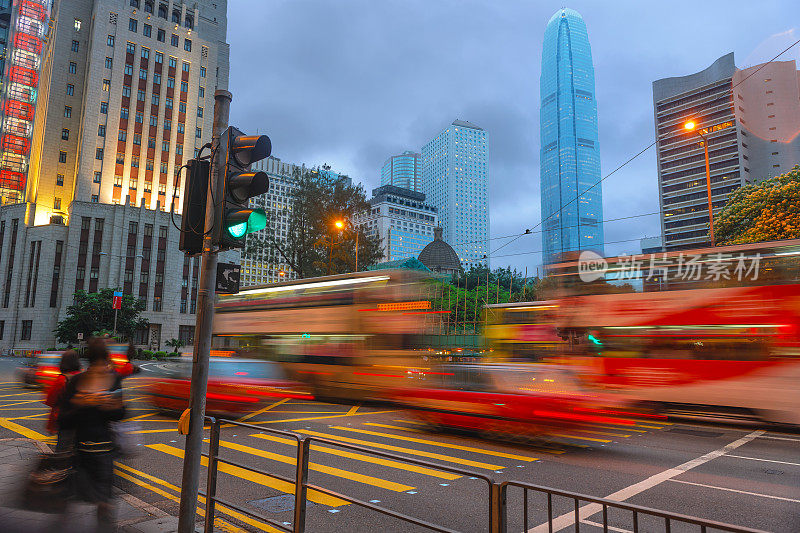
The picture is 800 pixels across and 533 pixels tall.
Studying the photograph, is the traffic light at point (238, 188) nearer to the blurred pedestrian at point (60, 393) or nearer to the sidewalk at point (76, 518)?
the blurred pedestrian at point (60, 393)

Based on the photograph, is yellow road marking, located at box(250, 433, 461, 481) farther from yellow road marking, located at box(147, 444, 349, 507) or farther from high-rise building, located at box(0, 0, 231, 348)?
high-rise building, located at box(0, 0, 231, 348)

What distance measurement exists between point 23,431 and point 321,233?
2816 centimetres

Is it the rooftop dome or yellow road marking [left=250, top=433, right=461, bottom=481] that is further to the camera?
the rooftop dome

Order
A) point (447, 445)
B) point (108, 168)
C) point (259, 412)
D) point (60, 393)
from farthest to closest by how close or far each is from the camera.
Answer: point (108, 168) < point (259, 412) < point (447, 445) < point (60, 393)

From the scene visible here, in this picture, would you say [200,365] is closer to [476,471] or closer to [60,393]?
[60,393]

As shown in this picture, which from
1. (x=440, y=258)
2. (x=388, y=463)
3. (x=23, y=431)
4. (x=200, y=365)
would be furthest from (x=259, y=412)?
(x=440, y=258)

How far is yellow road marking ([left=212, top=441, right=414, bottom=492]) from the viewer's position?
22.8ft

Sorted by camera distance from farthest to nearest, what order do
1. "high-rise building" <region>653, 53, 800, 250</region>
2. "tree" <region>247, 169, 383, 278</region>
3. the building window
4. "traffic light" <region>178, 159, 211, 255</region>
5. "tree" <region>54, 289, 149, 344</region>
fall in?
"high-rise building" <region>653, 53, 800, 250</region>, the building window, "tree" <region>54, 289, 149, 344</region>, "tree" <region>247, 169, 383, 278</region>, "traffic light" <region>178, 159, 211, 255</region>

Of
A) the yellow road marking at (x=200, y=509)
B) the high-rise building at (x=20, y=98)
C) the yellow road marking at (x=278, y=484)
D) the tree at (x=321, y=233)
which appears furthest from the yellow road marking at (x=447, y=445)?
the high-rise building at (x=20, y=98)

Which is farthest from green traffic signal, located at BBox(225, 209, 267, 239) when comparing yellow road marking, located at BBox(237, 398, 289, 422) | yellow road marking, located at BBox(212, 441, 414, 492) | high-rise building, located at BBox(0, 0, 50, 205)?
high-rise building, located at BBox(0, 0, 50, 205)

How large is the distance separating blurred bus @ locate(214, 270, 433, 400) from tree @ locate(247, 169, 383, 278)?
841 inches

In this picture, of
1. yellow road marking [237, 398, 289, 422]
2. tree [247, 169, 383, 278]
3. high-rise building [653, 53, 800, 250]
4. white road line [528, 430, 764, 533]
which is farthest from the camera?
high-rise building [653, 53, 800, 250]

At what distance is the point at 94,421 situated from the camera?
16.7 ft

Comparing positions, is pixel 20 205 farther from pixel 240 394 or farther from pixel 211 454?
pixel 211 454
